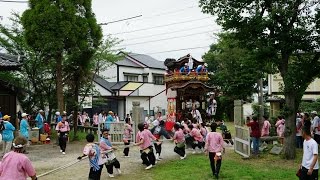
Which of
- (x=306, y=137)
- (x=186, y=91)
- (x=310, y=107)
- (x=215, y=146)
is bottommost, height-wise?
(x=215, y=146)

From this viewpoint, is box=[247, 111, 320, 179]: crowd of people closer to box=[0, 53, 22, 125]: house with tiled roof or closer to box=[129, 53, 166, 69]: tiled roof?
box=[0, 53, 22, 125]: house with tiled roof

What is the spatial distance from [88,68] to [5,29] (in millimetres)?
6082

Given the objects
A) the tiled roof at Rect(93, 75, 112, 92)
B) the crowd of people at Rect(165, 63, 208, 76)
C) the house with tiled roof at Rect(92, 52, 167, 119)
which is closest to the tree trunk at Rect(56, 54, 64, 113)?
the crowd of people at Rect(165, 63, 208, 76)

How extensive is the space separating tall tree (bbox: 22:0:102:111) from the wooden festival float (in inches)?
340

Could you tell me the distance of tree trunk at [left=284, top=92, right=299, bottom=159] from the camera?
616 inches

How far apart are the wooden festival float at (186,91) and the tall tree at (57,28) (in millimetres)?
8647

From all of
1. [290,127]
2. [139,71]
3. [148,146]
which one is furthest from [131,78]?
[148,146]

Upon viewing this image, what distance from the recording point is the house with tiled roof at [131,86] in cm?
4212

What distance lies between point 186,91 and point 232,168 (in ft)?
51.6

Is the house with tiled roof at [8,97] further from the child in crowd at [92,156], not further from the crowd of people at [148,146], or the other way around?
the child in crowd at [92,156]

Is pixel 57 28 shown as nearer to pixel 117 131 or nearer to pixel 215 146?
pixel 117 131

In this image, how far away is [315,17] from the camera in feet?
49.3

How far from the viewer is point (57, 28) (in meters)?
21.9

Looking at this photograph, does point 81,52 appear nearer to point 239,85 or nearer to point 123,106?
point 239,85
